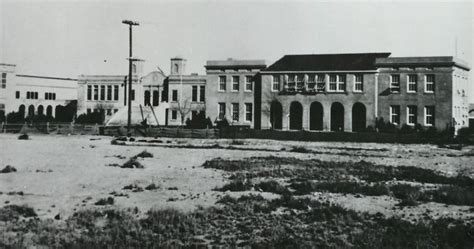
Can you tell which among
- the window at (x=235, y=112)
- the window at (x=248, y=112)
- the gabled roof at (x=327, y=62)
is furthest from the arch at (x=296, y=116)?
the window at (x=235, y=112)

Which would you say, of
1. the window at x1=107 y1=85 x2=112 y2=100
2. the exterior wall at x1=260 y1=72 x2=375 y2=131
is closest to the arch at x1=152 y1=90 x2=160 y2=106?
the window at x1=107 y1=85 x2=112 y2=100

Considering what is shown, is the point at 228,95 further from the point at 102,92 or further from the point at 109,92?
the point at 102,92

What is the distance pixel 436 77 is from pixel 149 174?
115ft

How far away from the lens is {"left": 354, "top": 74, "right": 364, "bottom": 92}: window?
1903 inches

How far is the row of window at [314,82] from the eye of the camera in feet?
159

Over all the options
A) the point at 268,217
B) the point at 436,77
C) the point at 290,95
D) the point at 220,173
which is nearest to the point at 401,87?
the point at 436,77

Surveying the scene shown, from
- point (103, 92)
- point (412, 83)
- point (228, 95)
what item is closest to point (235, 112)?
point (228, 95)

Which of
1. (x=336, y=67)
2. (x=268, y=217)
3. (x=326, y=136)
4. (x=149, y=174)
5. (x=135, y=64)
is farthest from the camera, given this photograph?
(x=135, y=64)

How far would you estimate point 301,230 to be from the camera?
10047mm

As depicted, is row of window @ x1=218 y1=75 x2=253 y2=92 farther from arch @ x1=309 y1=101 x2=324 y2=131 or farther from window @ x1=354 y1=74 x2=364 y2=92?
window @ x1=354 y1=74 x2=364 y2=92

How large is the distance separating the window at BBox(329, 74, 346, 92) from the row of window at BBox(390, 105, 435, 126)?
4971 mm

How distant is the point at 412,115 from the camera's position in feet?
154

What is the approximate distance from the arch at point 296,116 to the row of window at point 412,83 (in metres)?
9.20

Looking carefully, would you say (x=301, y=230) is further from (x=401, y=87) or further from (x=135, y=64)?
(x=135, y=64)
